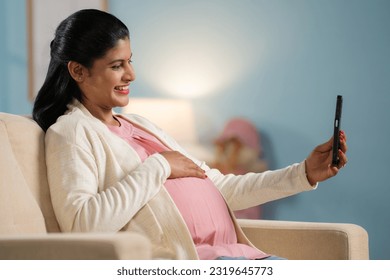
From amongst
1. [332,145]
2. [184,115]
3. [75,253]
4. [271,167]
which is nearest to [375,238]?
[271,167]

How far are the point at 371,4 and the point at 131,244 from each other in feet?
8.35

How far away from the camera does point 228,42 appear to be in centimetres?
374

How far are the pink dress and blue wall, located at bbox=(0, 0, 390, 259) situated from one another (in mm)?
1720

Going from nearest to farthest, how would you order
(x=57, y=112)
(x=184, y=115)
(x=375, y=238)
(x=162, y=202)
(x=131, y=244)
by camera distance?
(x=131, y=244), (x=162, y=202), (x=57, y=112), (x=375, y=238), (x=184, y=115)

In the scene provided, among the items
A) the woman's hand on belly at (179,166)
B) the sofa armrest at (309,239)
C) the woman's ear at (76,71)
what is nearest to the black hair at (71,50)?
the woman's ear at (76,71)

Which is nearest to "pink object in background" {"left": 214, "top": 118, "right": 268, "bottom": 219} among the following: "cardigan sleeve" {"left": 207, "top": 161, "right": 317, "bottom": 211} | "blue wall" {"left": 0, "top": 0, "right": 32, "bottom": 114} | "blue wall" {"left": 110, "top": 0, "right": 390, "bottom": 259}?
"blue wall" {"left": 110, "top": 0, "right": 390, "bottom": 259}

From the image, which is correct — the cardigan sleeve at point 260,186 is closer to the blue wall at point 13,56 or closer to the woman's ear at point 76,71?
the woman's ear at point 76,71

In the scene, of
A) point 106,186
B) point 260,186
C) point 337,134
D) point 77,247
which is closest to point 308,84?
point 260,186

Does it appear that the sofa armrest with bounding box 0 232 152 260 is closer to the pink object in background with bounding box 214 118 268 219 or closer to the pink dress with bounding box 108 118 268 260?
the pink dress with bounding box 108 118 268 260

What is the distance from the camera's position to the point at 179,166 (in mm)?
1706

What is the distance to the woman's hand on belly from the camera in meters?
1.69

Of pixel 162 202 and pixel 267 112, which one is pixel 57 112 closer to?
pixel 162 202

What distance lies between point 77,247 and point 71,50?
65cm

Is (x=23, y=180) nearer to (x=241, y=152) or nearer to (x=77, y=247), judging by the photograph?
(x=77, y=247)
